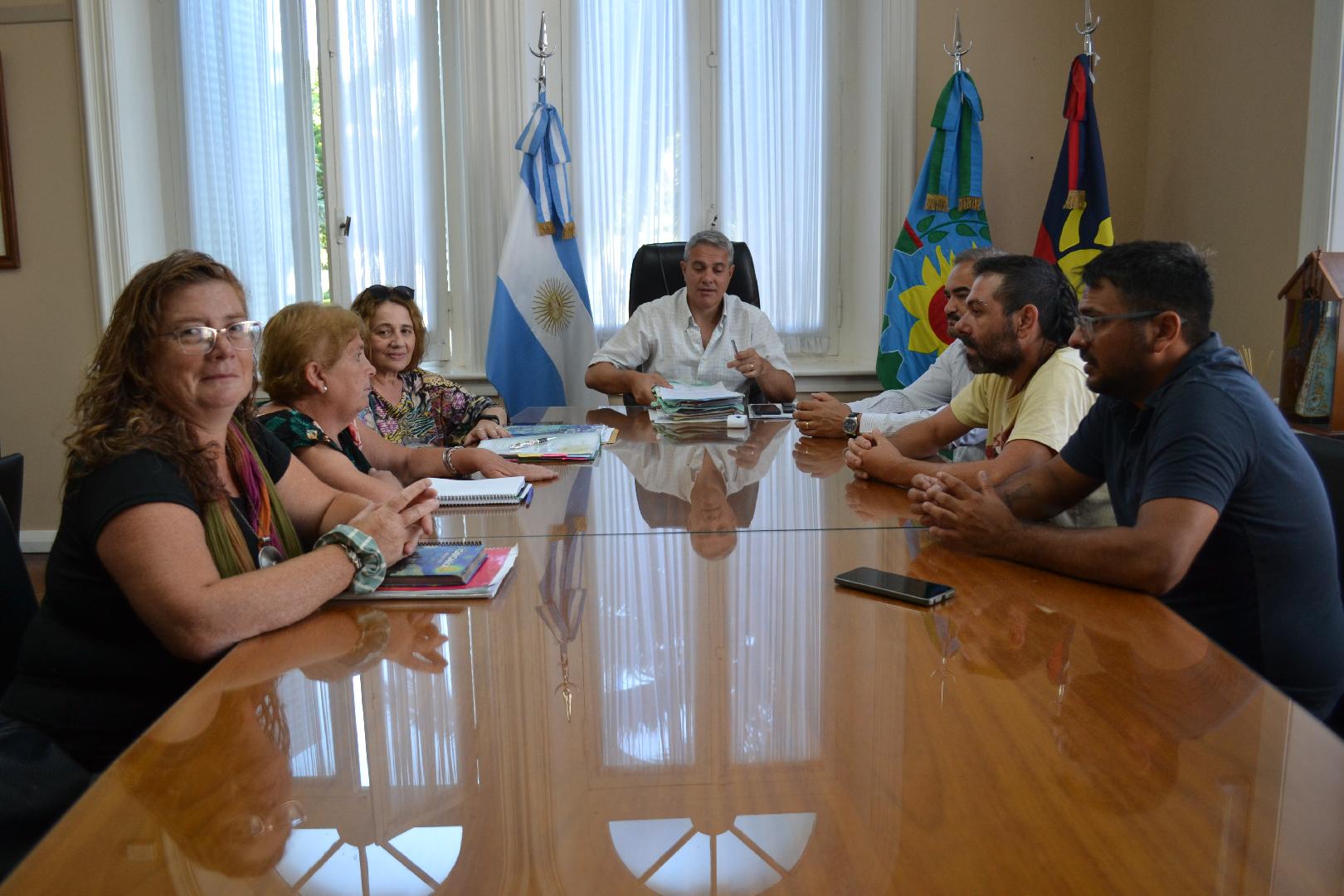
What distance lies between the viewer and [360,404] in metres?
2.13

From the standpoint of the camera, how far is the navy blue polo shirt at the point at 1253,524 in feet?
4.80

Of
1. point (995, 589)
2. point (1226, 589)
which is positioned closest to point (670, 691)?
point (995, 589)

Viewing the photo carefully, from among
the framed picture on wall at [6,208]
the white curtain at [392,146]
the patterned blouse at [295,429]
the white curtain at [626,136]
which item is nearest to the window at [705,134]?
the white curtain at [626,136]

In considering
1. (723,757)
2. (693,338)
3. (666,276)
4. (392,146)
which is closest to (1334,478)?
(723,757)

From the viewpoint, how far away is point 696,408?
3.11 m

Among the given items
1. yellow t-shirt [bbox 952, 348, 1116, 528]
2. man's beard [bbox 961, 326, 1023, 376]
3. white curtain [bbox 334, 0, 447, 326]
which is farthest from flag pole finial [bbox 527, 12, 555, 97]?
yellow t-shirt [bbox 952, 348, 1116, 528]

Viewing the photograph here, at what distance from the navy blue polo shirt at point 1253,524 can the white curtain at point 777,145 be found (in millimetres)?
3117

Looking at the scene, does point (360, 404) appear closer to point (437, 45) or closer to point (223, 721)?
point (223, 721)

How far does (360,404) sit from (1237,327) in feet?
9.82

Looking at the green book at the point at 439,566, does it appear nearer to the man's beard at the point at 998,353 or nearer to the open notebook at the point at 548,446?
the open notebook at the point at 548,446

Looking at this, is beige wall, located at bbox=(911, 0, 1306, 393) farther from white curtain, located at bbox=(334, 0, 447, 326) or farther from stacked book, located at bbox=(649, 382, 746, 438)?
white curtain, located at bbox=(334, 0, 447, 326)

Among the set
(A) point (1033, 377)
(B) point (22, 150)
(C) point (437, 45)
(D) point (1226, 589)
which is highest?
(C) point (437, 45)

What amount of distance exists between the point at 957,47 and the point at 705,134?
1.12 meters

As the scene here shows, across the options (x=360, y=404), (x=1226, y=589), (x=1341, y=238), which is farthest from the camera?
(x=1341, y=238)
